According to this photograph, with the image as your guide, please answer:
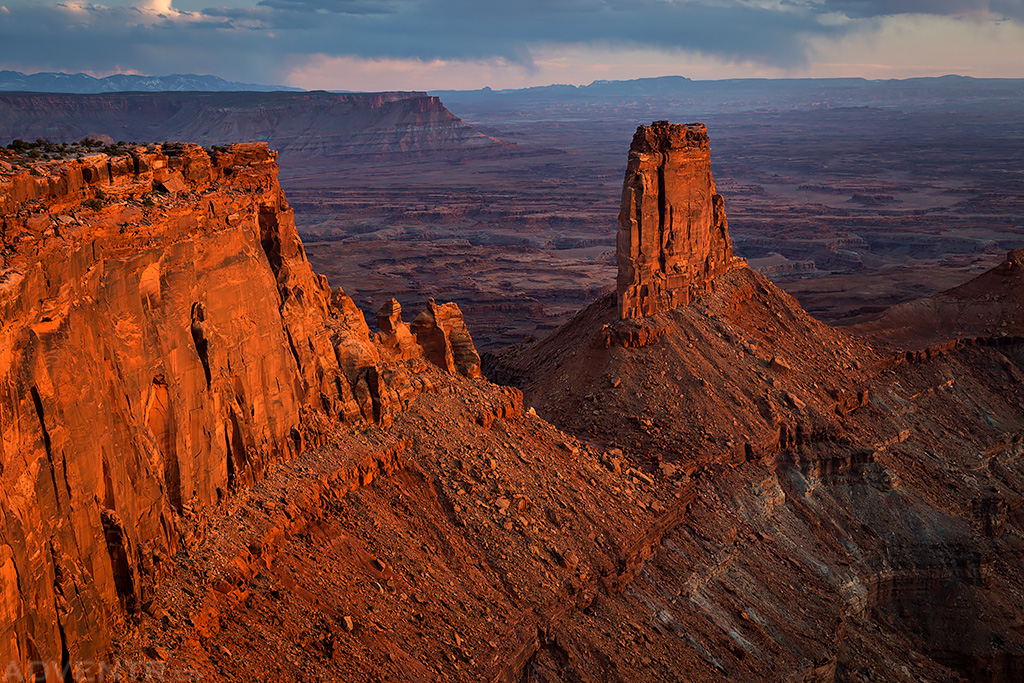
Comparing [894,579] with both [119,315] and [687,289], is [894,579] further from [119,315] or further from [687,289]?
[119,315]

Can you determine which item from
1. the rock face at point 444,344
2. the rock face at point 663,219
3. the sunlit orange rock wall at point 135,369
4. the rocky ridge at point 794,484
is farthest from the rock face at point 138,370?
the rock face at point 663,219

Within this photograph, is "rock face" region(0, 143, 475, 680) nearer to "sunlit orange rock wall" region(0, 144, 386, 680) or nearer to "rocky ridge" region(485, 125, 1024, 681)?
"sunlit orange rock wall" region(0, 144, 386, 680)

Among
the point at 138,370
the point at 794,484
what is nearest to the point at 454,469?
the point at 138,370

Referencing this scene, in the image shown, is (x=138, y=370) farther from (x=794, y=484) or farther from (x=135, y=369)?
(x=794, y=484)

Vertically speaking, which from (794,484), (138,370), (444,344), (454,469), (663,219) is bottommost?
(794,484)

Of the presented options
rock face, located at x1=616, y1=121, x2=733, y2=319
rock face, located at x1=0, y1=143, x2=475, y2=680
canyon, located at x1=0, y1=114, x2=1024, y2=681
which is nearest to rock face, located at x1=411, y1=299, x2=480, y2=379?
canyon, located at x1=0, y1=114, x2=1024, y2=681

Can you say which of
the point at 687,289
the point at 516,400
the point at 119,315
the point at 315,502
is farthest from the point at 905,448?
the point at 119,315

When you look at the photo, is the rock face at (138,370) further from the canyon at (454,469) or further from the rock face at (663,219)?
the rock face at (663,219)
